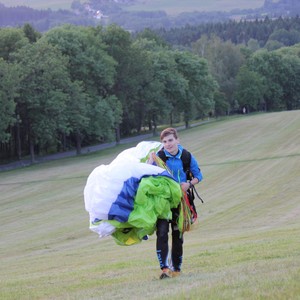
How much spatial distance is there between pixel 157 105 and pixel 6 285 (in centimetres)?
8544

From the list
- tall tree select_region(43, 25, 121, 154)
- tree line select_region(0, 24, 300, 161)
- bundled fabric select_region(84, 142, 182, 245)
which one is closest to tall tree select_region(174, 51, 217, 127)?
tree line select_region(0, 24, 300, 161)

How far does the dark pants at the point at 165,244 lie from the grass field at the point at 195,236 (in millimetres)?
306

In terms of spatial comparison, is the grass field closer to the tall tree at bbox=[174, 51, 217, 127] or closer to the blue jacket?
the blue jacket

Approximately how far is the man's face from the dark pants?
1.11 metres

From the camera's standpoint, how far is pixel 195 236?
80.5 feet

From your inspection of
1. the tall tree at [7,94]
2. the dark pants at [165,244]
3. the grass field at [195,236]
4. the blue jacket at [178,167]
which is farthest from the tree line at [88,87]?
the dark pants at [165,244]

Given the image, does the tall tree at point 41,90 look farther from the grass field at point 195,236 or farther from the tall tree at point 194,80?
the tall tree at point 194,80

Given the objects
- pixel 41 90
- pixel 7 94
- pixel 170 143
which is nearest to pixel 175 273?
pixel 170 143

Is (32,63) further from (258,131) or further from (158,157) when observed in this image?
(158,157)

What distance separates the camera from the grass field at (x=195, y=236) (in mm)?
9508

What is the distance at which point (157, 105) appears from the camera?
97938mm

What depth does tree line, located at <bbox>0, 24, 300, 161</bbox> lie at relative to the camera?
71062 millimetres

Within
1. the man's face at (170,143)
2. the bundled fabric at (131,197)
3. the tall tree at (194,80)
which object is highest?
the man's face at (170,143)

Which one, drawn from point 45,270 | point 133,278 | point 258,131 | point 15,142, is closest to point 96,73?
point 15,142
